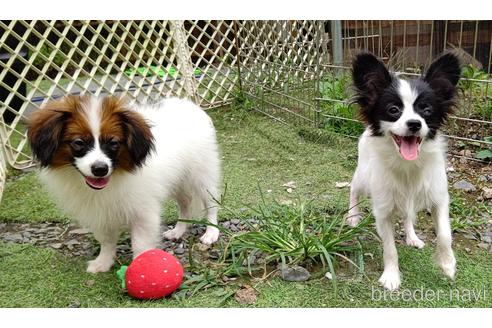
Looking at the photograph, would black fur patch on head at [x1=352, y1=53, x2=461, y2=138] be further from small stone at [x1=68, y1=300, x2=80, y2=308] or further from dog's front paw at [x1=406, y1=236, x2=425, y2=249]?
small stone at [x1=68, y1=300, x2=80, y2=308]

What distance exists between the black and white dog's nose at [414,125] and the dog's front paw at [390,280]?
0.70 meters

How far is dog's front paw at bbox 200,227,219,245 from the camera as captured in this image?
2.86 meters

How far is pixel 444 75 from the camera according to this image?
234cm

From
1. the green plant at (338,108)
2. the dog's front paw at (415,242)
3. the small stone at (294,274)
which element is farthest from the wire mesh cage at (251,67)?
the small stone at (294,274)

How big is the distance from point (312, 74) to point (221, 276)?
3217mm

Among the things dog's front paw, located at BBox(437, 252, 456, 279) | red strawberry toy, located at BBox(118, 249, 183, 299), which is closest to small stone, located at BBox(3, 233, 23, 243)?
red strawberry toy, located at BBox(118, 249, 183, 299)

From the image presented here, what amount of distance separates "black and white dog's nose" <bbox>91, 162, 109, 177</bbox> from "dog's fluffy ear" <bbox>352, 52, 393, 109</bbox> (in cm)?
129

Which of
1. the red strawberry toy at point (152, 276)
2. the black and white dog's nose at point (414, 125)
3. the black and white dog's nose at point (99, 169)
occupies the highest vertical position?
the black and white dog's nose at point (414, 125)

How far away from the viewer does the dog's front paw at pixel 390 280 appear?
7.41ft

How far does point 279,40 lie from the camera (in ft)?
19.4

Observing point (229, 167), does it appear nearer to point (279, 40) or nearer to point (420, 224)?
point (420, 224)

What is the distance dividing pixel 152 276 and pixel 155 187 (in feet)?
1.80

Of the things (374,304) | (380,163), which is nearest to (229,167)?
(380,163)

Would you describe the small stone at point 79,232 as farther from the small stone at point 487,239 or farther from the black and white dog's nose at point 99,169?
the small stone at point 487,239
